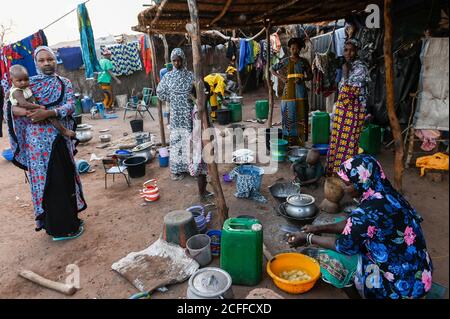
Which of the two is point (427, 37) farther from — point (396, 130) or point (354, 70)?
point (396, 130)

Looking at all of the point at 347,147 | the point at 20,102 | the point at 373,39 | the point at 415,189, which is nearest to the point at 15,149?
the point at 20,102

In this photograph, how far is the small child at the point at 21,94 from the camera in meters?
3.09

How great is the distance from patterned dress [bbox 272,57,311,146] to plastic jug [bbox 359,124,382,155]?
1078mm

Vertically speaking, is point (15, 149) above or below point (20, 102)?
below

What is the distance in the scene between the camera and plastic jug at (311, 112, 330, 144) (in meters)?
6.18

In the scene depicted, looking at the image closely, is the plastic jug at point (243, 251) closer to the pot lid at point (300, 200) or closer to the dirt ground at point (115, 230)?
the dirt ground at point (115, 230)

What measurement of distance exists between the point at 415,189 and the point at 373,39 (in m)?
3.12

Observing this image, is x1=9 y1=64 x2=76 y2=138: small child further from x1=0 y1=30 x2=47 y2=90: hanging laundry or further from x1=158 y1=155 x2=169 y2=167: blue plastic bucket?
x1=0 y1=30 x2=47 y2=90: hanging laundry

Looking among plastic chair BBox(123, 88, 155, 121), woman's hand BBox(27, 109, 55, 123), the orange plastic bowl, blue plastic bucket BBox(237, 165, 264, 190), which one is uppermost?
woman's hand BBox(27, 109, 55, 123)

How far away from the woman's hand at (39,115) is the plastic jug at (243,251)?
2.20 meters

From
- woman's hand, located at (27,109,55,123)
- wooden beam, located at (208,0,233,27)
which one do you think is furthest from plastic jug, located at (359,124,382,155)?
woman's hand, located at (27,109,55,123)

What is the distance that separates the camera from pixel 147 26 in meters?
5.38
